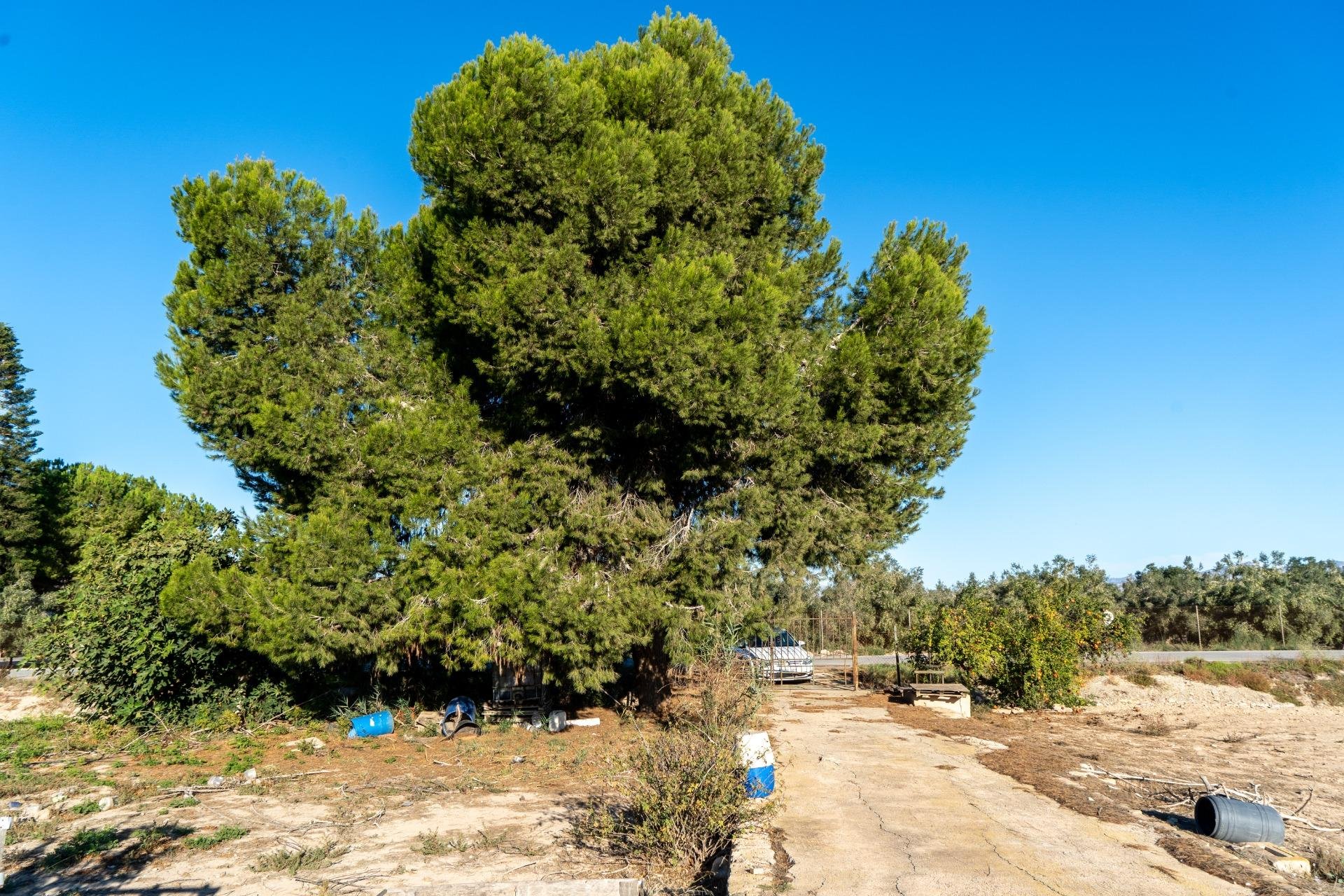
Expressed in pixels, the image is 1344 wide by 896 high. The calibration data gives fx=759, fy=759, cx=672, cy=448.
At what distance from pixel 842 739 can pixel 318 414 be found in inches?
382

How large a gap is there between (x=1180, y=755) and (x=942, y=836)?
6.79 meters

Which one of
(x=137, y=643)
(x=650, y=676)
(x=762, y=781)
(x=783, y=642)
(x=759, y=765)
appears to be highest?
(x=783, y=642)

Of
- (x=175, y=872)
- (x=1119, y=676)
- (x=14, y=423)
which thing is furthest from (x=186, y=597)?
(x=14, y=423)

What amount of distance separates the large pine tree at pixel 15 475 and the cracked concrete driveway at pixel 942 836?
110 feet

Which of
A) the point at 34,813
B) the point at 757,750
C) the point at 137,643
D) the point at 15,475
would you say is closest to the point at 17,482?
the point at 15,475

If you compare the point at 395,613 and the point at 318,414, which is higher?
the point at 318,414

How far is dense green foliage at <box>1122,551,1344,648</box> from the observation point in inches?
1147

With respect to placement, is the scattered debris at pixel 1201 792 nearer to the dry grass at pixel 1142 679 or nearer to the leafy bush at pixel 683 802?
the leafy bush at pixel 683 802

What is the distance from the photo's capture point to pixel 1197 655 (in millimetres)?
24531

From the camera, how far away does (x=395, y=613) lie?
36.9 ft

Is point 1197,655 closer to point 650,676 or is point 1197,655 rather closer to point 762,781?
point 650,676

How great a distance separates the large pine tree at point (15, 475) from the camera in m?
30.5

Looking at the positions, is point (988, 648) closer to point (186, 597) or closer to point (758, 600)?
point (758, 600)

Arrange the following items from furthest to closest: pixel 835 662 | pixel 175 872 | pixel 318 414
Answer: pixel 835 662 → pixel 318 414 → pixel 175 872
